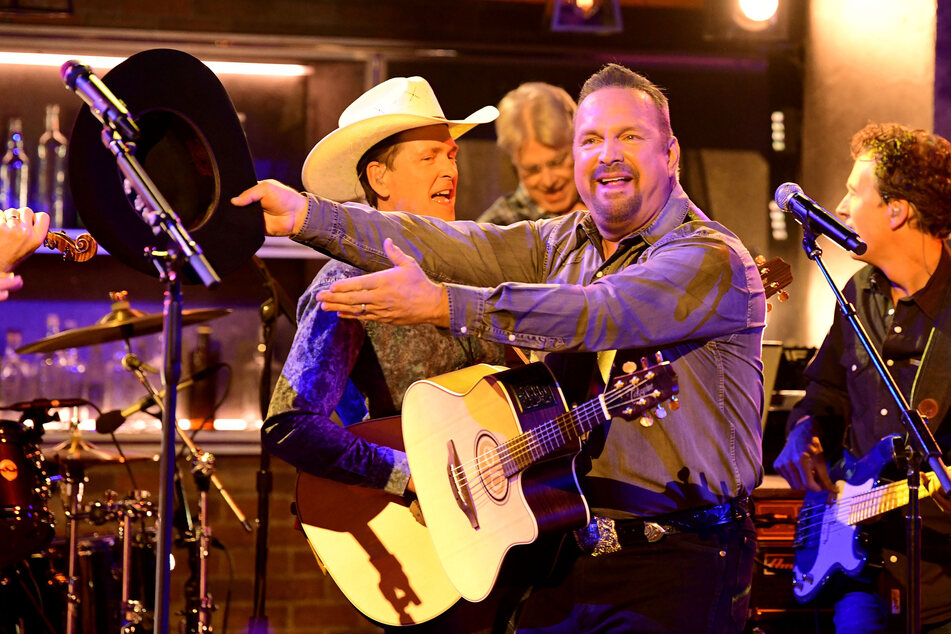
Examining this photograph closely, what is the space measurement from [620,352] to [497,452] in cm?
40

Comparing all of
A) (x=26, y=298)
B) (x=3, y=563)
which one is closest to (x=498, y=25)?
(x=26, y=298)

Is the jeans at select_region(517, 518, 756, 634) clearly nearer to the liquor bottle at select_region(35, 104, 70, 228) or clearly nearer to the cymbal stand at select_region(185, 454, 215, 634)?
the cymbal stand at select_region(185, 454, 215, 634)

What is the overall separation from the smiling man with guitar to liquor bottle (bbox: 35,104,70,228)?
3.59 m

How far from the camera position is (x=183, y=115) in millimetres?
2230

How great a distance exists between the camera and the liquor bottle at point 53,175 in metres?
5.57

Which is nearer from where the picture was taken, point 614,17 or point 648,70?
point 614,17

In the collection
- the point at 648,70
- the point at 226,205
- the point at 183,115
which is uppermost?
the point at 648,70

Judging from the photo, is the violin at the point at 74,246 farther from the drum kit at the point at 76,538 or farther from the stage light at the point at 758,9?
the stage light at the point at 758,9

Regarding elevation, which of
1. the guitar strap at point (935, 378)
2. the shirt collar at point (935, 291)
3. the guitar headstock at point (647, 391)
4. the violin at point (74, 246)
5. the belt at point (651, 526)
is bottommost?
the belt at point (651, 526)

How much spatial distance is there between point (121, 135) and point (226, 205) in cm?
26

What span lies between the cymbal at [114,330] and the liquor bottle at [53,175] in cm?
111

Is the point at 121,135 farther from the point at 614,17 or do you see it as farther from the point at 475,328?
the point at 614,17

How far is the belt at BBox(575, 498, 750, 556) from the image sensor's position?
92.7 inches

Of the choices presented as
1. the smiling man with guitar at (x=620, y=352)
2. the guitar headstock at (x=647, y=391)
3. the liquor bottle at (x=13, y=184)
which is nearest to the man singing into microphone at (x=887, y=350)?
the smiling man with guitar at (x=620, y=352)
